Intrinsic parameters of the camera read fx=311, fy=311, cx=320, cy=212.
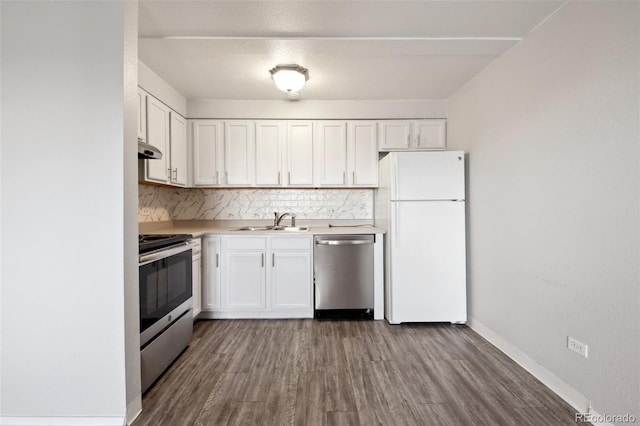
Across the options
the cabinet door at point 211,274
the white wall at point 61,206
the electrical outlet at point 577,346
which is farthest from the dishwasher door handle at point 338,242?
the white wall at point 61,206

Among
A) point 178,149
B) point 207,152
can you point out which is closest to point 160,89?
point 178,149

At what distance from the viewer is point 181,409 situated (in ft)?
5.73

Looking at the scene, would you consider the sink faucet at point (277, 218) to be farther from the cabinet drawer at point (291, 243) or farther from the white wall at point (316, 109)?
the white wall at point (316, 109)

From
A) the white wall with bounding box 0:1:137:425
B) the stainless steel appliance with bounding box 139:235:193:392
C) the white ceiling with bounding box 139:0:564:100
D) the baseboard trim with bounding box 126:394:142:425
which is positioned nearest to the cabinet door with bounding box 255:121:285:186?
the white ceiling with bounding box 139:0:564:100

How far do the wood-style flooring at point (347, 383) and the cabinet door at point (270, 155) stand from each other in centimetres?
168

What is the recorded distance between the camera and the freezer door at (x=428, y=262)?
118 inches

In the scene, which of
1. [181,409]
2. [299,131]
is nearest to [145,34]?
[299,131]

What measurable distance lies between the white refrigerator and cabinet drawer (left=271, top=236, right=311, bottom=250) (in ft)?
2.84

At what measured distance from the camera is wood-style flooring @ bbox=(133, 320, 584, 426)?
168cm

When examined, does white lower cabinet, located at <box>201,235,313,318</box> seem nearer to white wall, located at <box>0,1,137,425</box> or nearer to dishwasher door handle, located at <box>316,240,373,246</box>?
dishwasher door handle, located at <box>316,240,373,246</box>

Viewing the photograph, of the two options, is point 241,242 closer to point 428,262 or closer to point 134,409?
point 134,409

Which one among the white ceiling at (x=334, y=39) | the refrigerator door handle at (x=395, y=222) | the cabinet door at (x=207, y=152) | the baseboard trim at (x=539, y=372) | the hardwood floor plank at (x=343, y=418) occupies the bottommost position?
the hardwood floor plank at (x=343, y=418)

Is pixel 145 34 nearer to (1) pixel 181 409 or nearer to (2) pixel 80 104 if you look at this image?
(2) pixel 80 104

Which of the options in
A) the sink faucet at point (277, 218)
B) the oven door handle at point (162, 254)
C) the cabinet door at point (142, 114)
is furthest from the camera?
the sink faucet at point (277, 218)
